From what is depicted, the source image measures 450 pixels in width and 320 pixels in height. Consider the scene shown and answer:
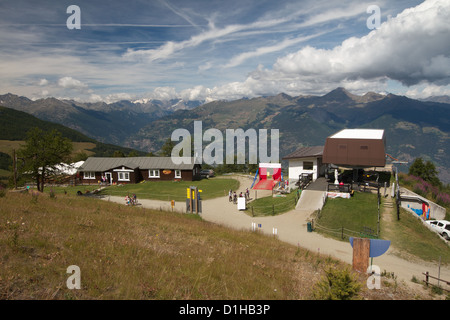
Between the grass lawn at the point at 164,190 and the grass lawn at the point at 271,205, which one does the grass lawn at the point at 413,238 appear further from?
the grass lawn at the point at 164,190

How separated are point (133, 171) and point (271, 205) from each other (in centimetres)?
3049

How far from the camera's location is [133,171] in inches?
1909

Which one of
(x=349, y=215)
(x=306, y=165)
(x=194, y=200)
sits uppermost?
(x=306, y=165)

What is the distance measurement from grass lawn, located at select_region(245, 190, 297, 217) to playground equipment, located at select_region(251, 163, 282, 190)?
302 inches

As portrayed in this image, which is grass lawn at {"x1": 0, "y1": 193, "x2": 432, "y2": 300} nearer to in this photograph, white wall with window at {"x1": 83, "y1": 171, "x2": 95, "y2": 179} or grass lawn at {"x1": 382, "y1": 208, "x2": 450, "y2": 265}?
grass lawn at {"x1": 382, "y1": 208, "x2": 450, "y2": 265}

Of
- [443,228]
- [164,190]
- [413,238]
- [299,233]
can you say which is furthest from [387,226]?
[164,190]

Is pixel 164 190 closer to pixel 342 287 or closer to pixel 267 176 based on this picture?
pixel 267 176

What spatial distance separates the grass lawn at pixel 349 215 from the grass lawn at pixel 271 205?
4203 mm

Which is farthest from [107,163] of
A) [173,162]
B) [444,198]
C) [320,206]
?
[444,198]

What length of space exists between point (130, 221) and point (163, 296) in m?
9.23

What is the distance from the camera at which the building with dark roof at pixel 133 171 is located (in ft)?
161

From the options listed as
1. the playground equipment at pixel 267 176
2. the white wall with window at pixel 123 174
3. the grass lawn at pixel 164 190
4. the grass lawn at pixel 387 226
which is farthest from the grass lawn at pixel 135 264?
the white wall with window at pixel 123 174

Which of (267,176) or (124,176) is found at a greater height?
(267,176)

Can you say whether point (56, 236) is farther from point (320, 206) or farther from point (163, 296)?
point (320, 206)
